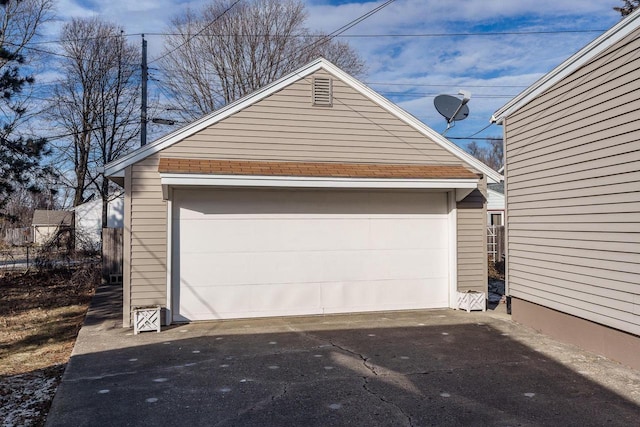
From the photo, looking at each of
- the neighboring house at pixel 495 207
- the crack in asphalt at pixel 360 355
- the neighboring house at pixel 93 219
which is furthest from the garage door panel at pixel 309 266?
the neighboring house at pixel 495 207

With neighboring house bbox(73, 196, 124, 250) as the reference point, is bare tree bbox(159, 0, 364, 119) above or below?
above

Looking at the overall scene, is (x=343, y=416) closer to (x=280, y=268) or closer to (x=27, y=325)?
(x=280, y=268)

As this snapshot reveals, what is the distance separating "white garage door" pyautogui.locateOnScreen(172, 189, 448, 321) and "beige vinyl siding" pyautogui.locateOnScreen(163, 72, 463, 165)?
2.16 ft

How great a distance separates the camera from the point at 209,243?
25.8 ft

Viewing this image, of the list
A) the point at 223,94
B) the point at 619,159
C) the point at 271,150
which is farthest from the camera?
the point at 223,94

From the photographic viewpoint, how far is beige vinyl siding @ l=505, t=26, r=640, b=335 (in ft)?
16.9

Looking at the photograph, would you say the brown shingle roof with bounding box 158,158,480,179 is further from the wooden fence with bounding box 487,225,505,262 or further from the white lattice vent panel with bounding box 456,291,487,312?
the wooden fence with bounding box 487,225,505,262

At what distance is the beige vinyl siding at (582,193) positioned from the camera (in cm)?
516

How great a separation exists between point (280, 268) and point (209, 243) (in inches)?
49.6

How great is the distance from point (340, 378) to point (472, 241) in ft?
15.5

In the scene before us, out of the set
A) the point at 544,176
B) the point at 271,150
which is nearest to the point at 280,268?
the point at 271,150

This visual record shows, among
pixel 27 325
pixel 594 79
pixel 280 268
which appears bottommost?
pixel 27 325

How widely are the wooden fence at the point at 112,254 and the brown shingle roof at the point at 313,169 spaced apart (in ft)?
19.9

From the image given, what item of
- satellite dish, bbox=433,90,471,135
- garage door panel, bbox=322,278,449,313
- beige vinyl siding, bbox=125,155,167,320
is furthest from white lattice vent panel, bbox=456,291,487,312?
beige vinyl siding, bbox=125,155,167,320
